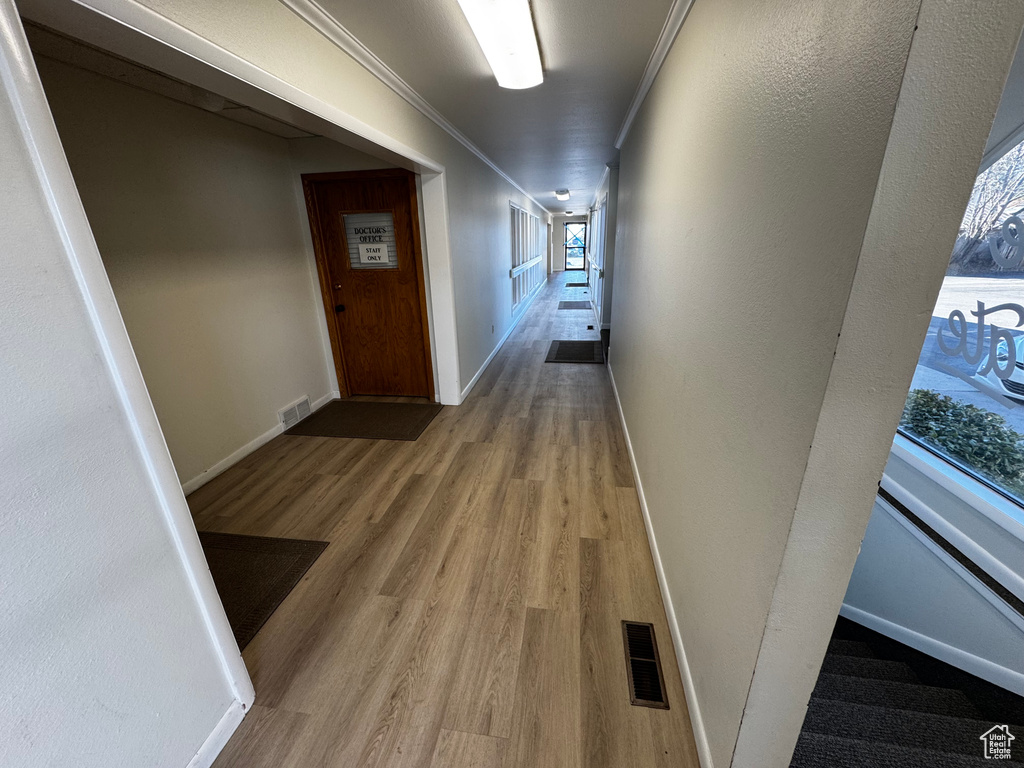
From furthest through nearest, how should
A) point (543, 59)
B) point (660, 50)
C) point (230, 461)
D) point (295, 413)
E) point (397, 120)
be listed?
1. point (295, 413)
2. point (230, 461)
3. point (397, 120)
4. point (543, 59)
5. point (660, 50)

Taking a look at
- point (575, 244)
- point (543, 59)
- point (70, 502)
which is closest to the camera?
point (70, 502)

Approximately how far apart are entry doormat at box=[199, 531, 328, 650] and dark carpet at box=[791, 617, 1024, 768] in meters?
2.11

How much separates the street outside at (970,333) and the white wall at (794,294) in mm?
1110

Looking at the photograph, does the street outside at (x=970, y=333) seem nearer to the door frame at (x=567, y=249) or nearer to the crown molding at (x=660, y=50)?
the crown molding at (x=660, y=50)

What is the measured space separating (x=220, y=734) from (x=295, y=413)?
8.66 ft

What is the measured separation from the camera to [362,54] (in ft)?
6.60

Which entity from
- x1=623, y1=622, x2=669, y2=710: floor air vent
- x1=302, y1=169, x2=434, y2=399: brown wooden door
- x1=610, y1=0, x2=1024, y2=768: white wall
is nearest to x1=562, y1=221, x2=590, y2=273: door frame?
x1=302, y1=169, x2=434, y2=399: brown wooden door

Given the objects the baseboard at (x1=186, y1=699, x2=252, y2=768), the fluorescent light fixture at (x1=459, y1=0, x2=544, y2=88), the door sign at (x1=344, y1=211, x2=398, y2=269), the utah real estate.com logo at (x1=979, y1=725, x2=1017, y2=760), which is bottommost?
the utah real estate.com logo at (x1=979, y1=725, x2=1017, y2=760)

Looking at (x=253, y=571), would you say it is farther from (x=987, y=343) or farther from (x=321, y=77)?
(x=987, y=343)

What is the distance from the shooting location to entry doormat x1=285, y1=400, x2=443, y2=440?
3.40 m

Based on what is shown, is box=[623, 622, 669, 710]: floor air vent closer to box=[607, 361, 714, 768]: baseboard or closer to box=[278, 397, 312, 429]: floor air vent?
box=[607, 361, 714, 768]: baseboard

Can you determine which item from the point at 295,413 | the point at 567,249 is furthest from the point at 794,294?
the point at 567,249

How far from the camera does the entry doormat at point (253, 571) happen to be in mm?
1776

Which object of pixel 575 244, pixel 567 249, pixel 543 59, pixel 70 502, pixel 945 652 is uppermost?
pixel 543 59
